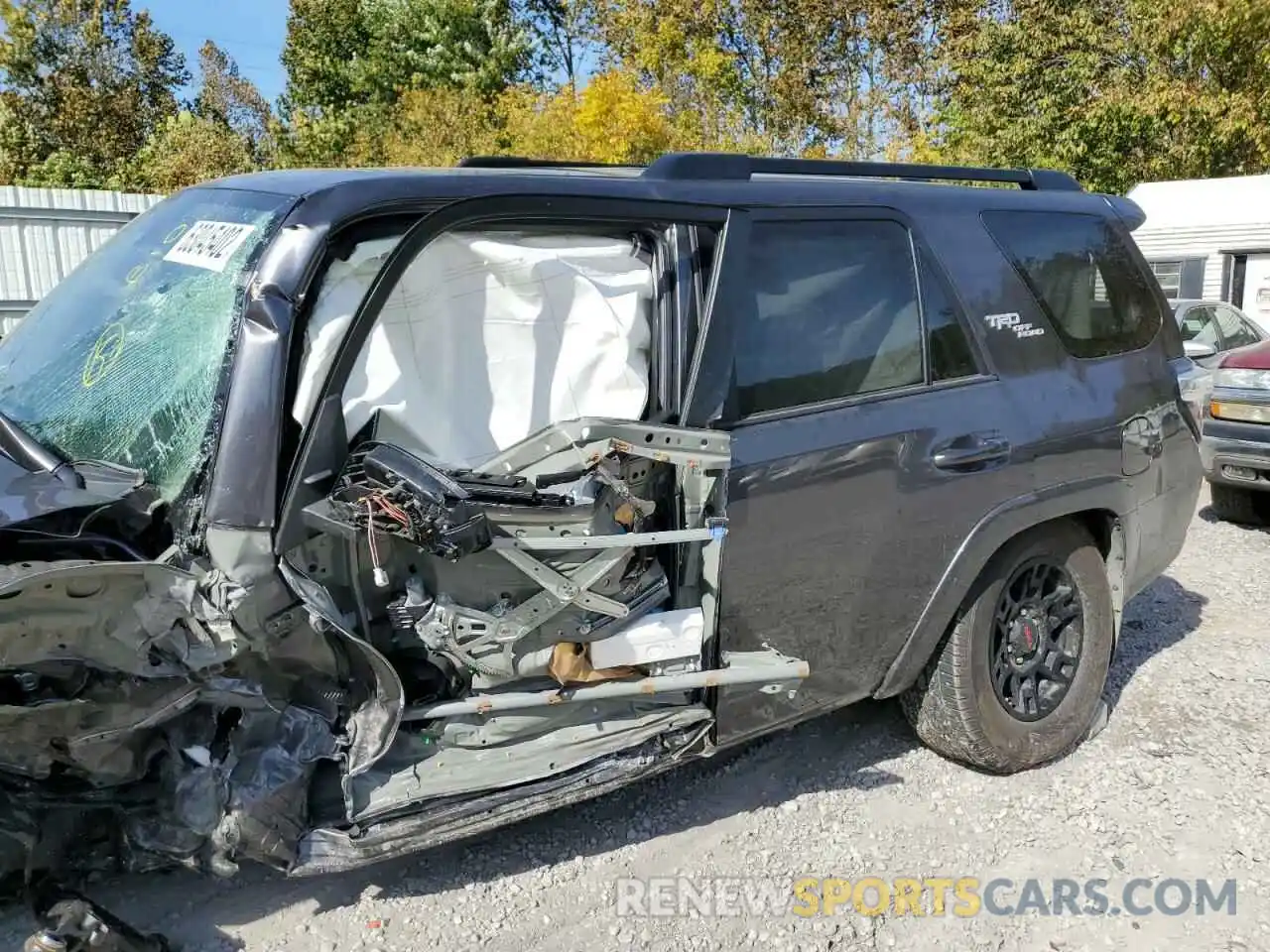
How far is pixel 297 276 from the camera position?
2346 mm

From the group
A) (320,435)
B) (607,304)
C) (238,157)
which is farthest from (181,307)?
(238,157)

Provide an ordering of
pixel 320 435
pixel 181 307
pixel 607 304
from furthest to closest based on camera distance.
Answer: pixel 607 304
pixel 181 307
pixel 320 435

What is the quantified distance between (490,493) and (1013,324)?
2010mm

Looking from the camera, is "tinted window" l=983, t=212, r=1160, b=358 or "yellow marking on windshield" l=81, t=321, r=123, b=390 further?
"tinted window" l=983, t=212, r=1160, b=358

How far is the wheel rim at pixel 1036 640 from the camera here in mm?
3555

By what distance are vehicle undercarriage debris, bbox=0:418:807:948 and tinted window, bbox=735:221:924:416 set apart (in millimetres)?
409

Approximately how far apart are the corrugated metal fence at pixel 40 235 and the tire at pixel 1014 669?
434 inches

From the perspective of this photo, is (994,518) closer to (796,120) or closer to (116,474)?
(116,474)

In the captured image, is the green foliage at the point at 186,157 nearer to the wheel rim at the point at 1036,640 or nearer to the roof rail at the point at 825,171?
the roof rail at the point at 825,171

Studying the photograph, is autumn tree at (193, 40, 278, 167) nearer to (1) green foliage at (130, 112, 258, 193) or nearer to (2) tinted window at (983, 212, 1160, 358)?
(1) green foliage at (130, 112, 258, 193)

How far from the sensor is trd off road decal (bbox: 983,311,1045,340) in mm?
3398

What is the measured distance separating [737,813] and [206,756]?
5.59 ft

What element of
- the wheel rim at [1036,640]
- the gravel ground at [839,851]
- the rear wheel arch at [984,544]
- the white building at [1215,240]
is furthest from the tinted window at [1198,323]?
the wheel rim at [1036,640]

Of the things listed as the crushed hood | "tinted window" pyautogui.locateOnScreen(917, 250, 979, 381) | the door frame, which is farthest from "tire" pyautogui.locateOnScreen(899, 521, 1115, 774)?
the crushed hood
